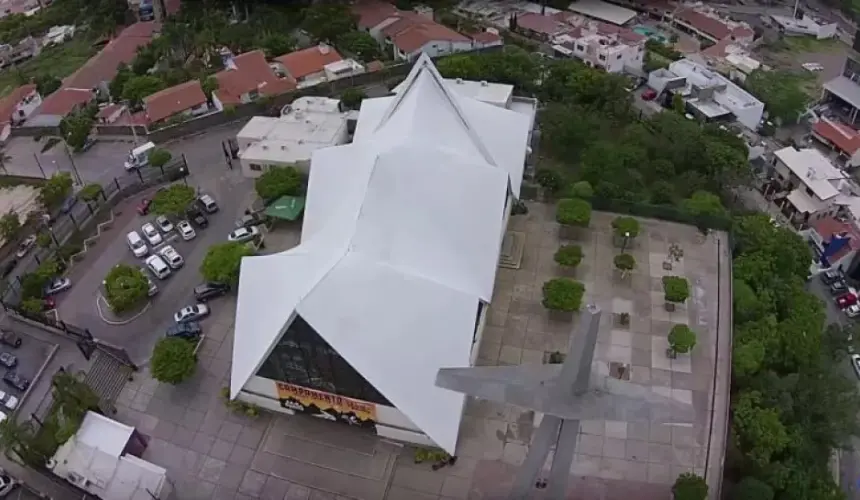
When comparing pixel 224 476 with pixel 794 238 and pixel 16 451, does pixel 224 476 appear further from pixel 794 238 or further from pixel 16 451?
pixel 794 238

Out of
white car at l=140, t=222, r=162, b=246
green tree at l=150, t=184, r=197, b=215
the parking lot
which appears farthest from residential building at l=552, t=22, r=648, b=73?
white car at l=140, t=222, r=162, b=246

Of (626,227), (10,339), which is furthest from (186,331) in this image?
(626,227)

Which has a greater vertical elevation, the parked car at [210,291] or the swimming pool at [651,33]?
the parked car at [210,291]

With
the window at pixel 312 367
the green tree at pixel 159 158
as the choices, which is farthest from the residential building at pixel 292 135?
the window at pixel 312 367

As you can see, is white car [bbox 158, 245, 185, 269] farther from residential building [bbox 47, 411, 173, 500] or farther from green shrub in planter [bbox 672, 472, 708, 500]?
green shrub in planter [bbox 672, 472, 708, 500]

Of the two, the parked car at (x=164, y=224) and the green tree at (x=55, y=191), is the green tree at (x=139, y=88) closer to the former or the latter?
the green tree at (x=55, y=191)

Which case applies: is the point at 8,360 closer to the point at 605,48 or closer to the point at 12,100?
the point at 12,100
